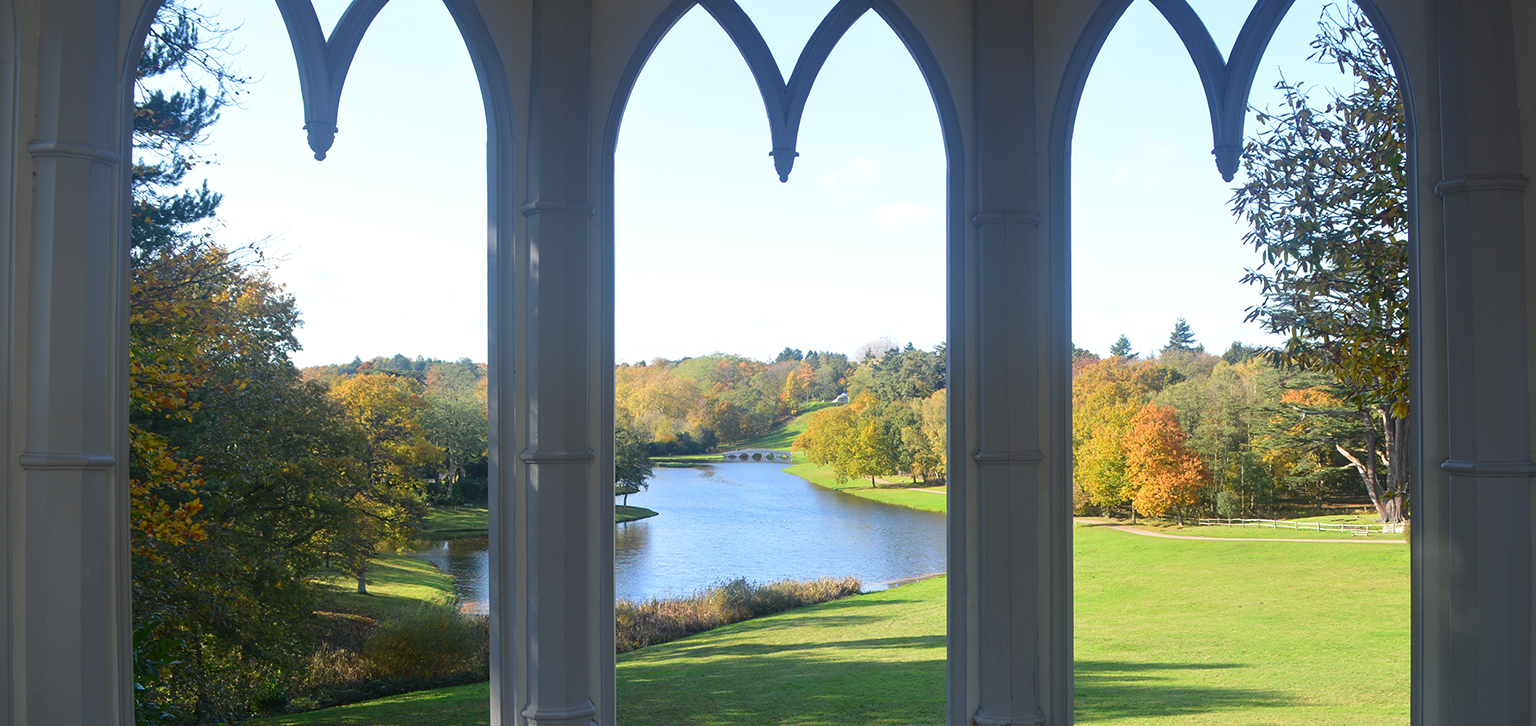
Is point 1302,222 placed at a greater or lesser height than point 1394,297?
greater

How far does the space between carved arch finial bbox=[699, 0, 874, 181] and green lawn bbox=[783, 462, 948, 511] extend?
24.9 ft

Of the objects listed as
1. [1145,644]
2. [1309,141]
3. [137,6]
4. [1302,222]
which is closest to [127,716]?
[137,6]

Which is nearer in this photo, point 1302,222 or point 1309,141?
point 1302,222

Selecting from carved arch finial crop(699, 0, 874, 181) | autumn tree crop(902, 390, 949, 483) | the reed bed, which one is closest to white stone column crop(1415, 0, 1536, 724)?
carved arch finial crop(699, 0, 874, 181)

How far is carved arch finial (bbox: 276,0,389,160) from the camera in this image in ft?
7.21

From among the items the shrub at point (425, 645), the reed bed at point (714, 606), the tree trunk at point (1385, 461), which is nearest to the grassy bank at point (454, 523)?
the shrub at point (425, 645)

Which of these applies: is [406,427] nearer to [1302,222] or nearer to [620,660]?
[620,660]

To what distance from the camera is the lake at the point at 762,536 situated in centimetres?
980

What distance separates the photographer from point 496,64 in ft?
7.68

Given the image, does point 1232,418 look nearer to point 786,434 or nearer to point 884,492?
point 884,492

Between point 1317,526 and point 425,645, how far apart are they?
9.24 meters

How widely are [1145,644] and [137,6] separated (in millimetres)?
9515

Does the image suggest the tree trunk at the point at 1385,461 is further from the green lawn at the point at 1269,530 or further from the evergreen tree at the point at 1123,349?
the evergreen tree at the point at 1123,349

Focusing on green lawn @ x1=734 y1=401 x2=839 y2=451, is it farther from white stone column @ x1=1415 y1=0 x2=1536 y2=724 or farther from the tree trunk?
white stone column @ x1=1415 y1=0 x2=1536 y2=724
